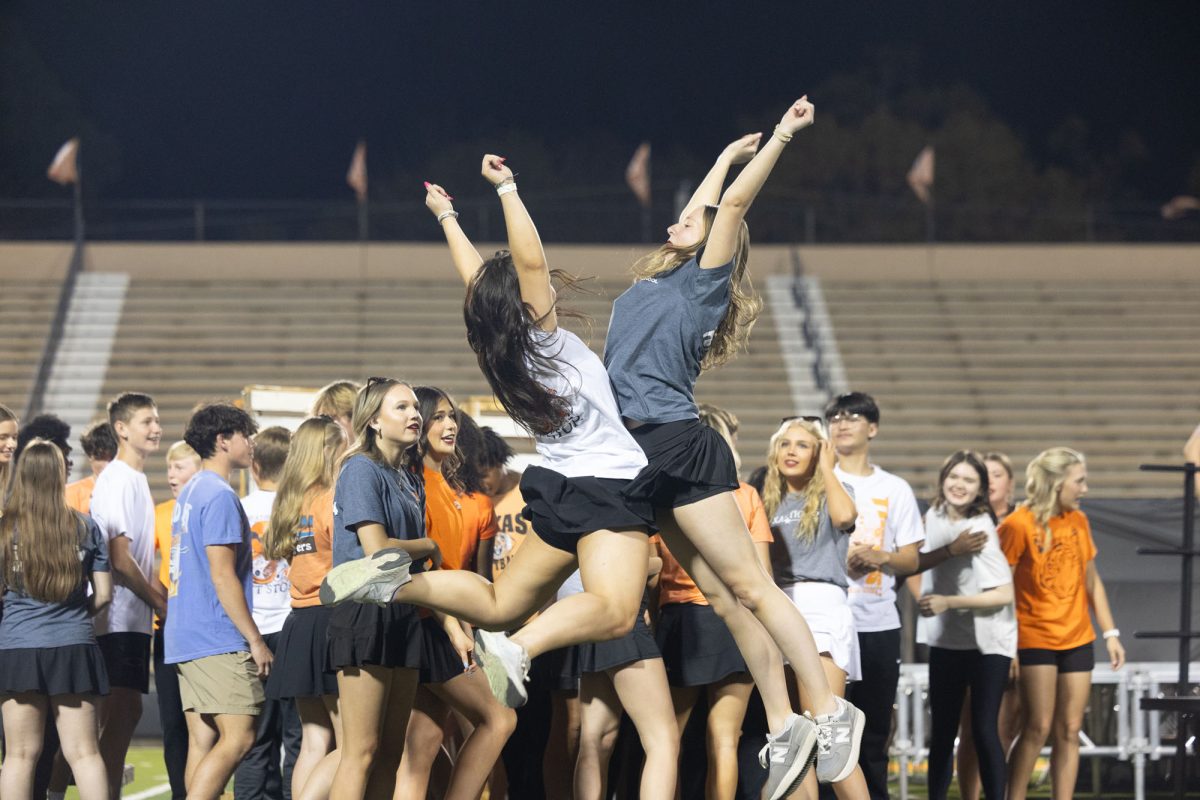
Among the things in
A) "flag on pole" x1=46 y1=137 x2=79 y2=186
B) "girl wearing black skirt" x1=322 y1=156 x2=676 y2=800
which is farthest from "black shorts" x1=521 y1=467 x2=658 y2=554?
"flag on pole" x1=46 y1=137 x2=79 y2=186

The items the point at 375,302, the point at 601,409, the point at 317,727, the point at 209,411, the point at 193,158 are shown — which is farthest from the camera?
the point at 193,158

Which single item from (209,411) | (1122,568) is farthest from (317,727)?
(1122,568)

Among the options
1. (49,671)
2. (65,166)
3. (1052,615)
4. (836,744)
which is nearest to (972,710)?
(1052,615)

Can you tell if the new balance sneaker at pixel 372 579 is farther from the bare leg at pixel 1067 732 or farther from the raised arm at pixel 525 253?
the bare leg at pixel 1067 732

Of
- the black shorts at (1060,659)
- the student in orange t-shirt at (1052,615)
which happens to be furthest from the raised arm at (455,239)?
the black shorts at (1060,659)

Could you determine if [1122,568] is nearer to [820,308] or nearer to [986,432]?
[986,432]

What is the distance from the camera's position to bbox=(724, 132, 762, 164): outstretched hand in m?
4.61

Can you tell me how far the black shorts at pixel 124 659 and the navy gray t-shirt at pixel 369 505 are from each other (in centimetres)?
197

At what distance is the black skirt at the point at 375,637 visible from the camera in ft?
16.0

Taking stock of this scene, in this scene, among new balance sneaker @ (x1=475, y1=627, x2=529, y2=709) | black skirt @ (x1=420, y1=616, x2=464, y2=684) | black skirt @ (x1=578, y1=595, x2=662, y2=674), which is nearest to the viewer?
new balance sneaker @ (x1=475, y1=627, x2=529, y2=709)

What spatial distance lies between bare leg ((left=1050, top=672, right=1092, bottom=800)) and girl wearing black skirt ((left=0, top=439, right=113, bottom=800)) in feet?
13.5

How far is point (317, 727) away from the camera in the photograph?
5637 mm

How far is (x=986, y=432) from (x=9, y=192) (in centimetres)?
2306

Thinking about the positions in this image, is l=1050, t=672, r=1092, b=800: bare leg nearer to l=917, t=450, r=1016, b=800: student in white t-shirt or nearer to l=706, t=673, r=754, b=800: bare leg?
l=917, t=450, r=1016, b=800: student in white t-shirt
